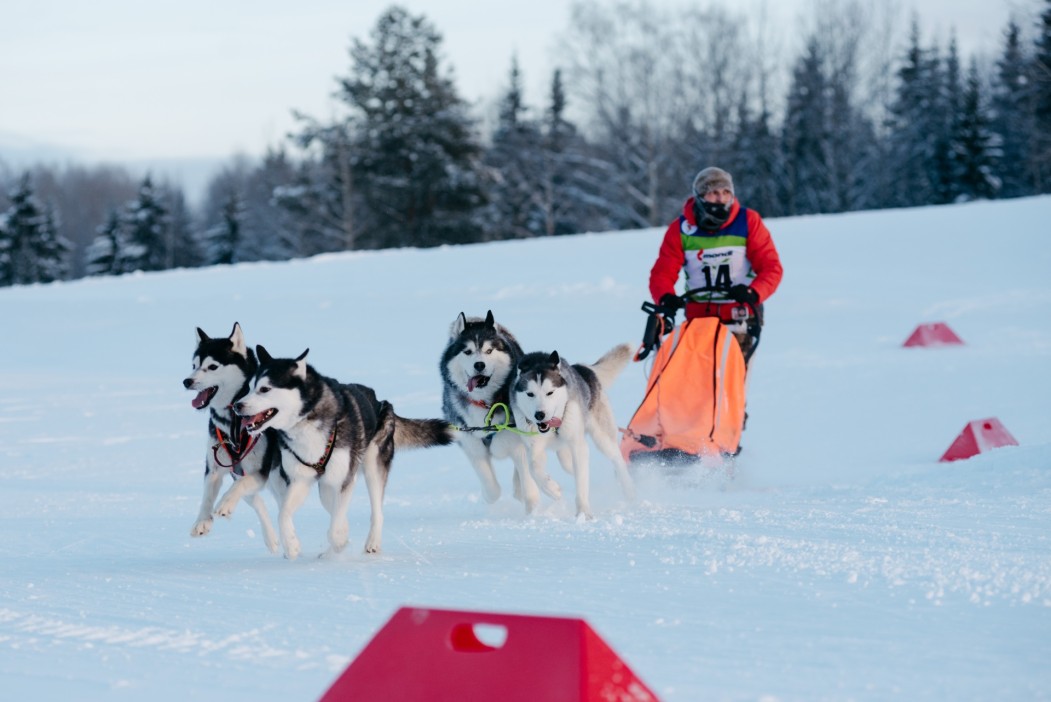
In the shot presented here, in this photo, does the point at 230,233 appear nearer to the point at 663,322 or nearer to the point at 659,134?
the point at 659,134

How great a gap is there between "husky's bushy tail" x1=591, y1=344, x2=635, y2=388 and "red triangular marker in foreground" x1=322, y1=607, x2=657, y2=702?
3821 mm

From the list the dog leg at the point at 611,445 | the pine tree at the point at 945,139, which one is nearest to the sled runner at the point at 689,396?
the dog leg at the point at 611,445

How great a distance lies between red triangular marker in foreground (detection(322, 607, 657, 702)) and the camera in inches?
77.7

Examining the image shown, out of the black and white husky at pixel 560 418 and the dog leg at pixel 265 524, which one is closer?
the dog leg at pixel 265 524

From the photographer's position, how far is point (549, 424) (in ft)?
16.1

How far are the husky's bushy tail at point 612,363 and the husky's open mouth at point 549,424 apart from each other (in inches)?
38.3

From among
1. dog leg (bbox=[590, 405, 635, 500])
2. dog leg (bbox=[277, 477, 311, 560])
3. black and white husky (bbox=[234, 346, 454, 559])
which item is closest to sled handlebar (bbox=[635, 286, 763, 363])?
dog leg (bbox=[590, 405, 635, 500])

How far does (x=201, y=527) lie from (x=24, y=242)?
44.9 meters

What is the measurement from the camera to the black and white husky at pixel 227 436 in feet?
14.0

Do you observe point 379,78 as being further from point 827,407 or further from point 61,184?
point 61,184

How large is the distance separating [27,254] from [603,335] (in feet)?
126

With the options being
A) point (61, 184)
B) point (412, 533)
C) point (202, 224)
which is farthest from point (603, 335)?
point (61, 184)

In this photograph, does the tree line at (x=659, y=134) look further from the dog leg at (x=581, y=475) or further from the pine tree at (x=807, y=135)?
the dog leg at (x=581, y=475)

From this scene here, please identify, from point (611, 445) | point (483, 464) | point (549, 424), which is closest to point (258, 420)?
point (549, 424)
